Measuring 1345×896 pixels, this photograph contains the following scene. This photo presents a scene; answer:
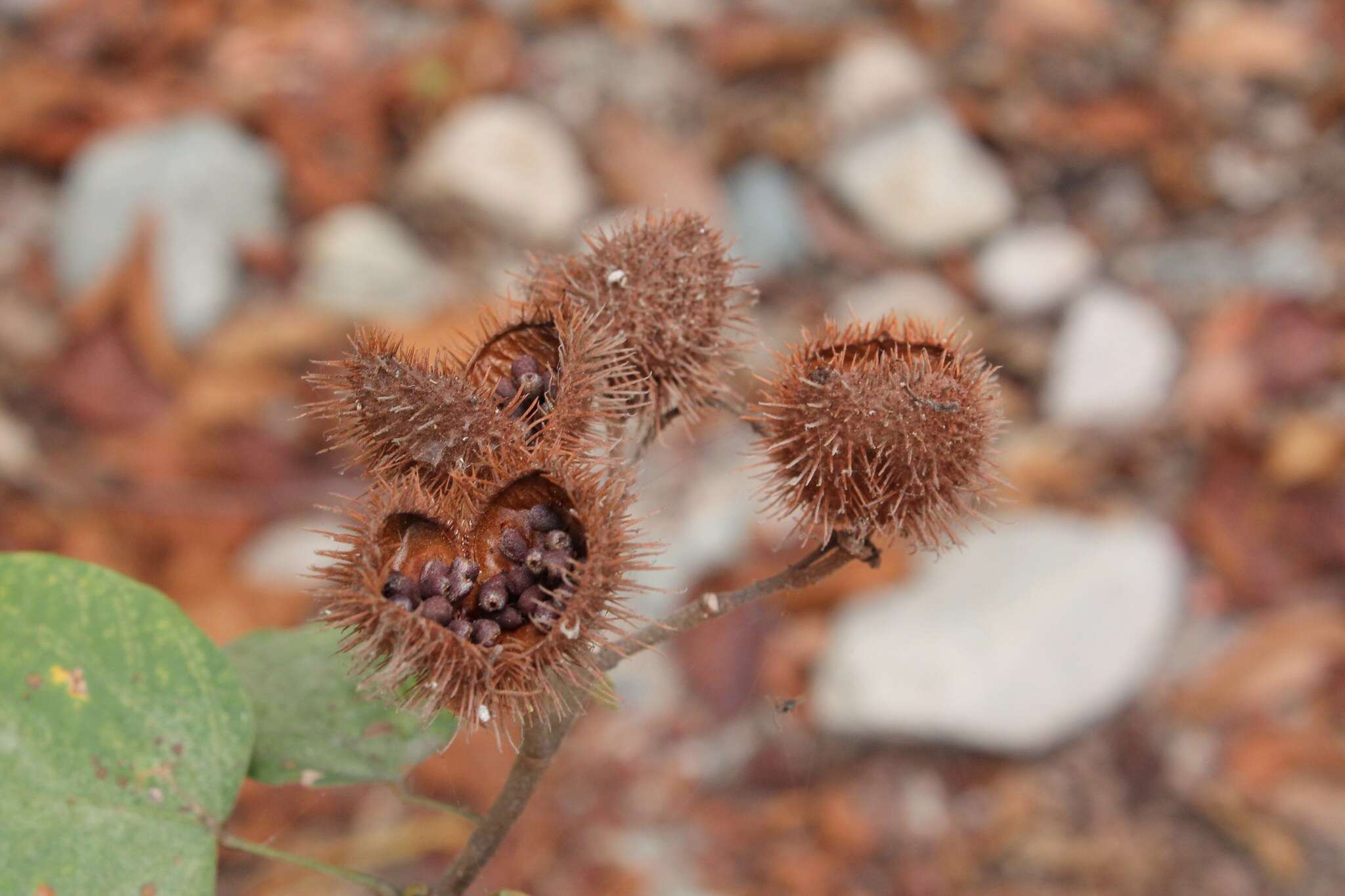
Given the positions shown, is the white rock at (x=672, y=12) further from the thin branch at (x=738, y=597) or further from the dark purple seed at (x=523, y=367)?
the thin branch at (x=738, y=597)

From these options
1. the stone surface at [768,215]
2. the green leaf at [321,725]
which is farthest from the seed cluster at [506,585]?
the stone surface at [768,215]

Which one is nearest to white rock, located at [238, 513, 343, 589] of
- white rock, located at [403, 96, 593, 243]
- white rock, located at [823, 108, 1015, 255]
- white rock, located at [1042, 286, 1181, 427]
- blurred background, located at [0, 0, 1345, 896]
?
blurred background, located at [0, 0, 1345, 896]

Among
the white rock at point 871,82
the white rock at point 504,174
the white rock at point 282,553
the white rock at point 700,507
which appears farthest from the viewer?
the white rock at point 871,82

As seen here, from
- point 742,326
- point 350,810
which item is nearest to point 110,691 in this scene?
point 742,326

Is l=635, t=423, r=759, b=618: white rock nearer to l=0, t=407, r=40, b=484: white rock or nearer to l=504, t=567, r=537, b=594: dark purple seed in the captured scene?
l=0, t=407, r=40, b=484: white rock

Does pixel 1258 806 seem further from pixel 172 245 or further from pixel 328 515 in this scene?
pixel 172 245

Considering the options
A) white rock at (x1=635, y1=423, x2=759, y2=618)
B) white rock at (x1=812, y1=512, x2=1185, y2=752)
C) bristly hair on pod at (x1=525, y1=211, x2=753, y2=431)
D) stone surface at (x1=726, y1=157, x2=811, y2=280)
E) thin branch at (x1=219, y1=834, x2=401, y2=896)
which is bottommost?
thin branch at (x1=219, y1=834, x2=401, y2=896)
